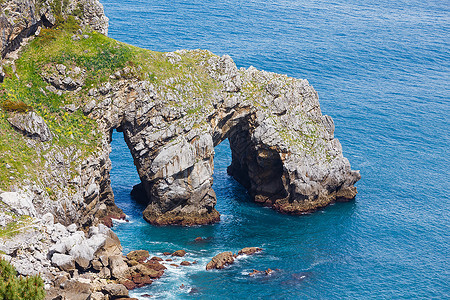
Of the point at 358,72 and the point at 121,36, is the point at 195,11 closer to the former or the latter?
the point at 121,36

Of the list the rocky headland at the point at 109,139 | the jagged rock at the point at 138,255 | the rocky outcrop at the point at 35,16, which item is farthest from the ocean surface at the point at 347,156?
the rocky outcrop at the point at 35,16

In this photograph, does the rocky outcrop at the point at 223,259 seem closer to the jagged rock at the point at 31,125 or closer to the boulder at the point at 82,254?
the boulder at the point at 82,254

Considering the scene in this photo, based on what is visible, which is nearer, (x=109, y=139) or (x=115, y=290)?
(x=115, y=290)

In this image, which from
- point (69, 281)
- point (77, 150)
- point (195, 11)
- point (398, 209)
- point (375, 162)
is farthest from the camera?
point (195, 11)

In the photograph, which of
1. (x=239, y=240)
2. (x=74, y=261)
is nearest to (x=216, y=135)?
(x=239, y=240)

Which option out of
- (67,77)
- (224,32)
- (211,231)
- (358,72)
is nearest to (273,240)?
(211,231)

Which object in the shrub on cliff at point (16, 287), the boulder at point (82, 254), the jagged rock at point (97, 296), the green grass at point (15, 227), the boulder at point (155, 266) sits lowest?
the boulder at point (155, 266)

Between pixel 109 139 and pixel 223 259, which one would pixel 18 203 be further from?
pixel 223 259
